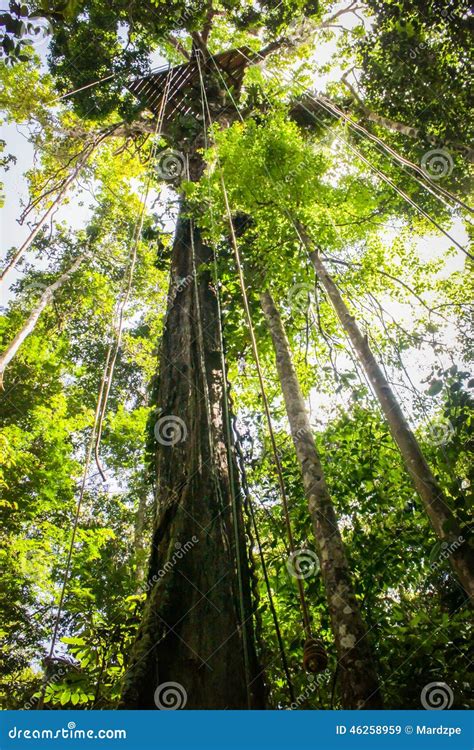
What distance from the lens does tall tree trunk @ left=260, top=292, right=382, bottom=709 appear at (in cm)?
259

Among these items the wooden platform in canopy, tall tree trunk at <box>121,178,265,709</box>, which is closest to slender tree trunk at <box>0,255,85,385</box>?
the wooden platform in canopy

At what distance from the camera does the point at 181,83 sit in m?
6.82

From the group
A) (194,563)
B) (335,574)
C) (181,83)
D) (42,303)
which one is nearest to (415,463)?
(335,574)

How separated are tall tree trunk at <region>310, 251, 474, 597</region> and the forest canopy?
0.02 m

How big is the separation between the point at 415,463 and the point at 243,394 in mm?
3322

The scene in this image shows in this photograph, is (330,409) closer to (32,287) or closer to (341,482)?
(341,482)

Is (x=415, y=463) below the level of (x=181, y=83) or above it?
below

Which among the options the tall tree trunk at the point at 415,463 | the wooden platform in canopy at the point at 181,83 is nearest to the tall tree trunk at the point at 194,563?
the tall tree trunk at the point at 415,463

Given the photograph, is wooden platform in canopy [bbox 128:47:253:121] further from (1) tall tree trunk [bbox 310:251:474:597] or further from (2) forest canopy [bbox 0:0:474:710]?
(1) tall tree trunk [bbox 310:251:474:597]

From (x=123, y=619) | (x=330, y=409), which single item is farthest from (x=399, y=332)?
(x=123, y=619)

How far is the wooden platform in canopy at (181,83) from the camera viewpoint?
6680mm

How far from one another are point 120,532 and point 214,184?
8209 mm

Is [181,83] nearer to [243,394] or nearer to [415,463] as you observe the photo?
[243,394]

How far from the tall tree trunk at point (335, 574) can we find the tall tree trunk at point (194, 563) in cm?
79
